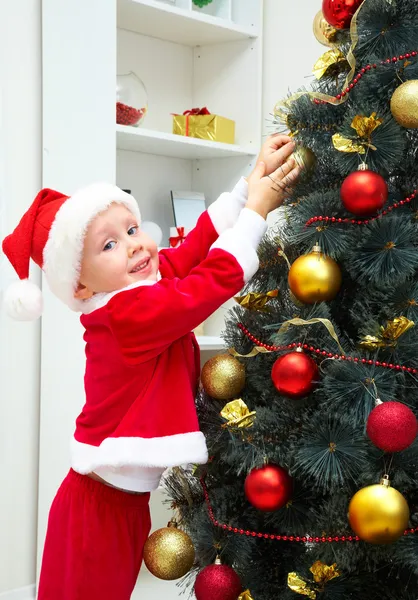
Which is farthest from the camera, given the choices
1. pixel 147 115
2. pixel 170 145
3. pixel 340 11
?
pixel 147 115

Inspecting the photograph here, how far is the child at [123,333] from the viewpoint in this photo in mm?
1172

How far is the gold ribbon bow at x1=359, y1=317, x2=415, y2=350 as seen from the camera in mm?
976

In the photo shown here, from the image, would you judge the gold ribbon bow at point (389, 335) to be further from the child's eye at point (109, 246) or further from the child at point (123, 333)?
the child's eye at point (109, 246)

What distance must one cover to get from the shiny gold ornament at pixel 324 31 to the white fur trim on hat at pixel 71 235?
1.35 feet

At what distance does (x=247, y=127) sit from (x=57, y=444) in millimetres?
1305

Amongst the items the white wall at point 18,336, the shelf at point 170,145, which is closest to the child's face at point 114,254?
the white wall at point 18,336

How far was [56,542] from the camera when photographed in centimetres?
131

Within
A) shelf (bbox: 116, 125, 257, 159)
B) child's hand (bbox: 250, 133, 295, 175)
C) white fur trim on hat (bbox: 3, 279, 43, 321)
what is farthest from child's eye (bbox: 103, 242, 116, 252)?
shelf (bbox: 116, 125, 257, 159)

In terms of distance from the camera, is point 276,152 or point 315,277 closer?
point 315,277

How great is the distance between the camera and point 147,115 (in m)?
2.80

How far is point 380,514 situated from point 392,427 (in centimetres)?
11

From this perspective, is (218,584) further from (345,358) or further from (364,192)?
(364,192)

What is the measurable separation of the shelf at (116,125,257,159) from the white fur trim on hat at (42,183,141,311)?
111 cm

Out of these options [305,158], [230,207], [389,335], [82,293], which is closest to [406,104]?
[305,158]
